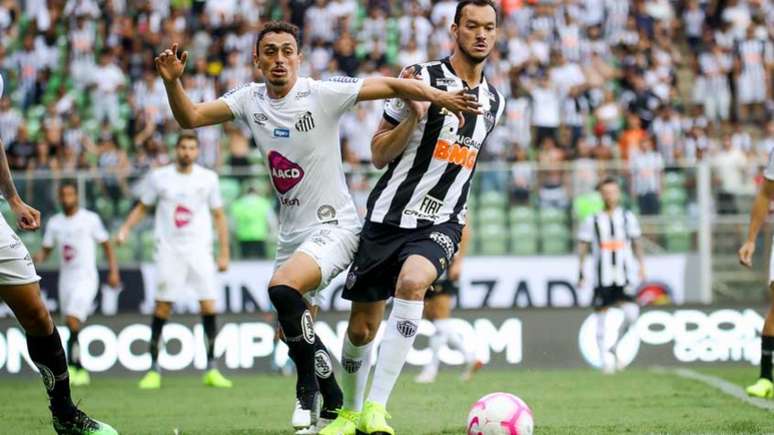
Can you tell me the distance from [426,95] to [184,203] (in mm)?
6853

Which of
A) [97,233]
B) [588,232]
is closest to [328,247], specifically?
[97,233]

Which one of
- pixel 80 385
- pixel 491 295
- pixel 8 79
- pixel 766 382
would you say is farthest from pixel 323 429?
pixel 8 79

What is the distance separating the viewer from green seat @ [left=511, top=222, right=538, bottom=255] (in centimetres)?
1889

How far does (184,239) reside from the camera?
46.5ft

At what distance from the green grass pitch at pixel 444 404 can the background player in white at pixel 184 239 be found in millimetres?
700

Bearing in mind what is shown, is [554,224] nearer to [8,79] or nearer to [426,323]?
[426,323]

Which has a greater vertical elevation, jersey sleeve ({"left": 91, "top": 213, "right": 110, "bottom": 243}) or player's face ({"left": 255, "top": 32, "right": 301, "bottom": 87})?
player's face ({"left": 255, "top": 32, "right": 301, "bottom": 87})

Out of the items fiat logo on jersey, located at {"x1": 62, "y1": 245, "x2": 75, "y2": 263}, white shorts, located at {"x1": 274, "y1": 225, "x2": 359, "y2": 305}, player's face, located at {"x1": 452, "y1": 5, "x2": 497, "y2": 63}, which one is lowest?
fiat logo on jersey, located at {"x1": 62, "y1": 245, "x2": 75, "y2": 263}

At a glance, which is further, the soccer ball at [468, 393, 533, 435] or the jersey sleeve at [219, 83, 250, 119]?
the jersey sleeve at [219, 83, 250, 119]

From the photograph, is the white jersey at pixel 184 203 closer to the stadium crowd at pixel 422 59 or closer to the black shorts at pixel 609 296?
the black shorts at pixel 609 296

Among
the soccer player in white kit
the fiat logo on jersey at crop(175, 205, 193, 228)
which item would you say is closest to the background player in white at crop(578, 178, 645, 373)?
the fiat logo on jersey at crop(175, 205, 193, 228)

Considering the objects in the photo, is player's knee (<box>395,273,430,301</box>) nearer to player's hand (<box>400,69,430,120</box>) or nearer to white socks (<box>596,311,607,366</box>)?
player's hand (<box>400,69,430,120</box>)

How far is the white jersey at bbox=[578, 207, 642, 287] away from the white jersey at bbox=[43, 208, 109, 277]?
562 centimetres

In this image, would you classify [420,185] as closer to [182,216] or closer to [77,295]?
[182,216]
